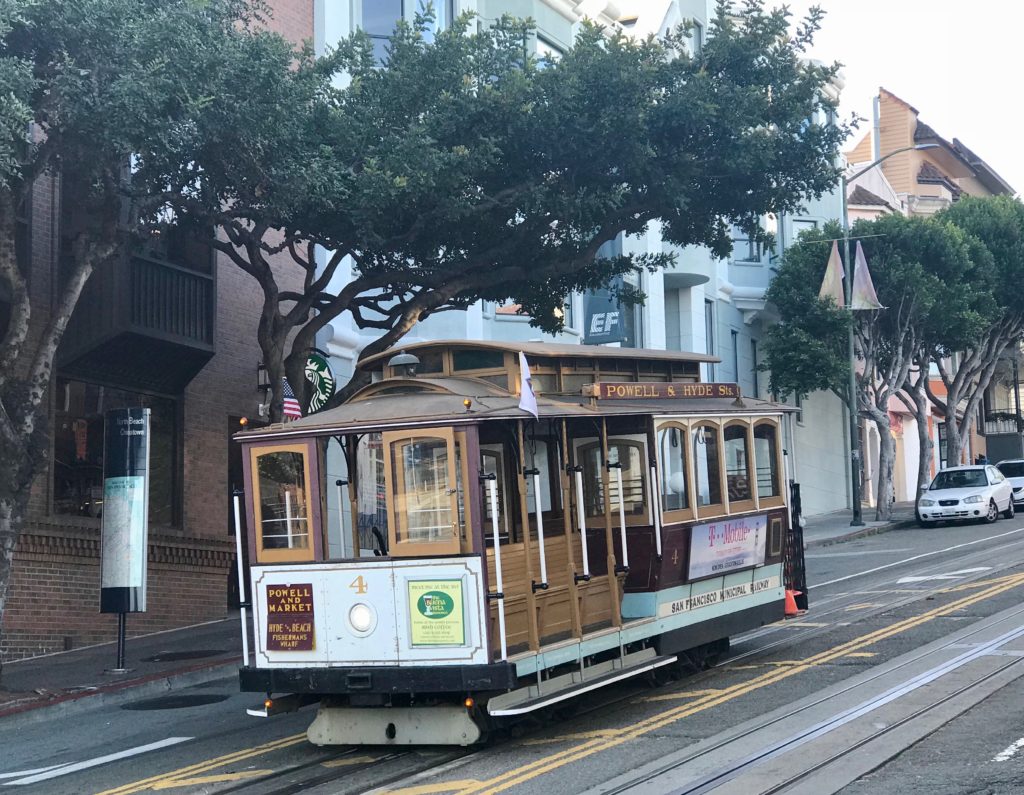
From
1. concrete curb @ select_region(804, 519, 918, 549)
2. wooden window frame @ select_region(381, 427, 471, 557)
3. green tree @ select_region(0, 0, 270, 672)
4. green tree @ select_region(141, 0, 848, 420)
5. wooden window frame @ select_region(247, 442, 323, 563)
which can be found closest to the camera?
wooden window frame @ select_region(381, 427, 471, 557)

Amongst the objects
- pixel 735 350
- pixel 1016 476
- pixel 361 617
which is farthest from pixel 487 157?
pixel 1016 476

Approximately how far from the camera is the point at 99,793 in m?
9.01

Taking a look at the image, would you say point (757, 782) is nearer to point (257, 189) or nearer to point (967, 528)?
point (257, 189)

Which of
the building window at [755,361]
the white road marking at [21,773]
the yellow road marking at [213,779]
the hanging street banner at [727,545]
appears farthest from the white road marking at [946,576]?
the building window at [755,361]

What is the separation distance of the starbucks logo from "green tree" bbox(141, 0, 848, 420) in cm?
695

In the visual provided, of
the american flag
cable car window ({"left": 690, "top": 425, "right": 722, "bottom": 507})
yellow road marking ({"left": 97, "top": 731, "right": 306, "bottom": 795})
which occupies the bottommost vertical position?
yellow road marking ({"left": 97, "top": 731, "right": 306, "bottom": 795})

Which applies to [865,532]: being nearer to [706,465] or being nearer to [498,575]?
[706,465]

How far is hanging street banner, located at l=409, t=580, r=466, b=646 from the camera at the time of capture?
923cm

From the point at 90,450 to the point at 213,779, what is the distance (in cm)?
1023

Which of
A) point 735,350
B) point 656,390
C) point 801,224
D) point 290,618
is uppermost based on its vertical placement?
point 801,224

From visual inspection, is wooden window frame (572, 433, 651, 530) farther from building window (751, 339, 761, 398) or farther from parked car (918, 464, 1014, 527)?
building window (751, 339, 761, 398)

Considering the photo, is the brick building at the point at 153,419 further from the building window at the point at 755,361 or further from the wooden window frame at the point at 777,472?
the building window at the point at 755,361

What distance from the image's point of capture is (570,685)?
998cm

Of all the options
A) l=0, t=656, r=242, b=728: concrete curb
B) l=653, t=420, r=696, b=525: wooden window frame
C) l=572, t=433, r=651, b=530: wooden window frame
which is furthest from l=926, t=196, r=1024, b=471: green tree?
l=572, t=433, r=651, b=530: wooden window frame
